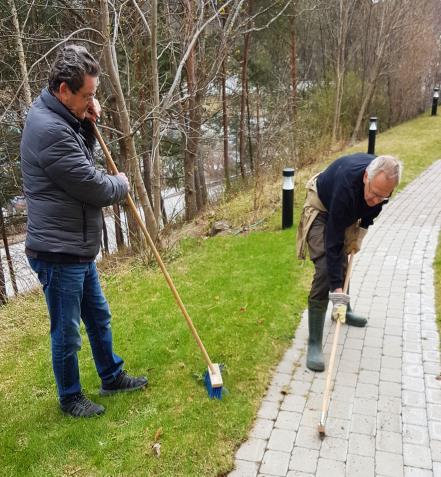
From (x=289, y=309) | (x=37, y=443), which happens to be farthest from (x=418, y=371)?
(x=37, y=443)

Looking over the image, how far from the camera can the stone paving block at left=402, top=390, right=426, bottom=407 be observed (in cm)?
313

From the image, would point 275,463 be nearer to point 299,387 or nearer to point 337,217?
point 299,387

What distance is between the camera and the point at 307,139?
12.4 m

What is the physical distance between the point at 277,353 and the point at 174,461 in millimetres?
1359

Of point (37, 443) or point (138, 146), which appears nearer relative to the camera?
point (37, 443)

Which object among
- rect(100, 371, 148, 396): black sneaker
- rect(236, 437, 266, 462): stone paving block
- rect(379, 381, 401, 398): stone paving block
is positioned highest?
rect(100, 371, 148, 396): black sneaker

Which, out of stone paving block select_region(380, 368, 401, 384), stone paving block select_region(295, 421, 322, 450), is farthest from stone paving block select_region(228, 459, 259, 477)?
stone paving block select_region(380, 368, 401, 384)

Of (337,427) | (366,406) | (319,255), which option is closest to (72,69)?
(319,255)

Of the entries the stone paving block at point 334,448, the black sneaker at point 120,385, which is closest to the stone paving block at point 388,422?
the stone paving block at point 334,448

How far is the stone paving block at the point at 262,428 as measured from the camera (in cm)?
292

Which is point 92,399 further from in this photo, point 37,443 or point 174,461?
point 174,461

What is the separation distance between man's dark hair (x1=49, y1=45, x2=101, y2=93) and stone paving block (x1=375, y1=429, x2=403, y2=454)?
2.73 metres

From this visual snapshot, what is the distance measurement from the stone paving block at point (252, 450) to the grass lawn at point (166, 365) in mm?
46

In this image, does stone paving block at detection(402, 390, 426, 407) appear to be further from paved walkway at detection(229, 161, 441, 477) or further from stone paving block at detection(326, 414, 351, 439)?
stone paving block at detection(326, 414, 351, 439)
